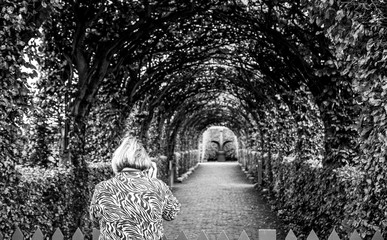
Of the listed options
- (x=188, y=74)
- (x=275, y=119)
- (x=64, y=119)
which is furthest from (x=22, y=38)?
(x=275, y=119)

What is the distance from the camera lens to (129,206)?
9.70 ft

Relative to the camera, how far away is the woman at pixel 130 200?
9.72ft

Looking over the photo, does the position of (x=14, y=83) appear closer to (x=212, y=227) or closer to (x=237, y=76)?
(x=212, y=227)

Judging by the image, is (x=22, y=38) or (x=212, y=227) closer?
(x=22, y=38)

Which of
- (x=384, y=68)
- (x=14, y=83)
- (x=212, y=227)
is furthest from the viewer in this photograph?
(x=212, y=227)

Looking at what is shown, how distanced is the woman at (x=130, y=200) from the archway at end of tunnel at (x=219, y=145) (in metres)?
58.4

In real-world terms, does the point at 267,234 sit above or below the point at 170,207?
below

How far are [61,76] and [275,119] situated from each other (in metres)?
9.29

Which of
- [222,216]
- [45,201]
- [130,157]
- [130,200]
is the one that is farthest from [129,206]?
[222,216]

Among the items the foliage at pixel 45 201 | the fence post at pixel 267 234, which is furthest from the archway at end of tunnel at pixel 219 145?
the fence post at pixel 267 234

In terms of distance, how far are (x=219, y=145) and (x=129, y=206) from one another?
2352 inches

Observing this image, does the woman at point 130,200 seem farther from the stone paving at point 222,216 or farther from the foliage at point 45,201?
the stone paving at point 222,216

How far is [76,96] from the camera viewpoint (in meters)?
8.01

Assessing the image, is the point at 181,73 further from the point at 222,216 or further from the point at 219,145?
the point at 219,145
